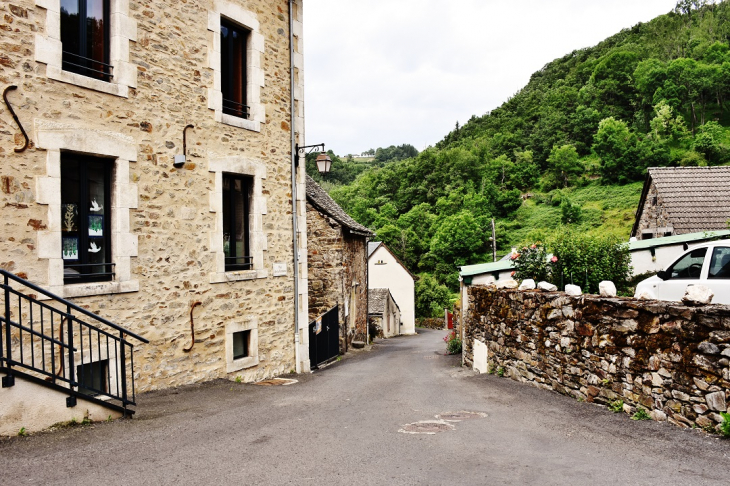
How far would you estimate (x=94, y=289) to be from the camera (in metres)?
7.11

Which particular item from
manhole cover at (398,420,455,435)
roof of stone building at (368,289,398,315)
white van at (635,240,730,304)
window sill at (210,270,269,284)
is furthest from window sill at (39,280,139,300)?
roof of stone building at (368,289,398,315)

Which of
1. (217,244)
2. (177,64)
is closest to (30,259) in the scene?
(217,244)

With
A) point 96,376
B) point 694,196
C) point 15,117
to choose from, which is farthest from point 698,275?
point 694,196

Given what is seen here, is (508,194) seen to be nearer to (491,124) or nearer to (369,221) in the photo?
(369,221)

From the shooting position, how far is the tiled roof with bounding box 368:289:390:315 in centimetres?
3338

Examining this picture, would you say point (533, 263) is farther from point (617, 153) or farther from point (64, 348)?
point (617, 153)

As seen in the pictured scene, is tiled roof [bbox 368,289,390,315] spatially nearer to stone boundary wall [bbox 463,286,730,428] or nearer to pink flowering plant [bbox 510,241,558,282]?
pink flowering plant [bbox 510,241,558,282]

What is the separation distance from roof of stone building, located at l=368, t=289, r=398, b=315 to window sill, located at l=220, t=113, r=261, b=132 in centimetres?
2397

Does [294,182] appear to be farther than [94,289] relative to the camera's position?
Yes

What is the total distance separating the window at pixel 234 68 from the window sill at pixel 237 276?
3385 mm

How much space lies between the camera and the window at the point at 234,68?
33.0 ft

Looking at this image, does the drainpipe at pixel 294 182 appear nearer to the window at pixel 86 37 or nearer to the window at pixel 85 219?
the window at pixel 86 37

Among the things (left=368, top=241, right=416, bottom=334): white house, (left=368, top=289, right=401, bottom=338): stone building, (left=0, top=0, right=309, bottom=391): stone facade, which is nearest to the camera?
(left=0, top=0, right=309, bottom=391): stone facade

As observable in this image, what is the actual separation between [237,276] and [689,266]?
818 cm
